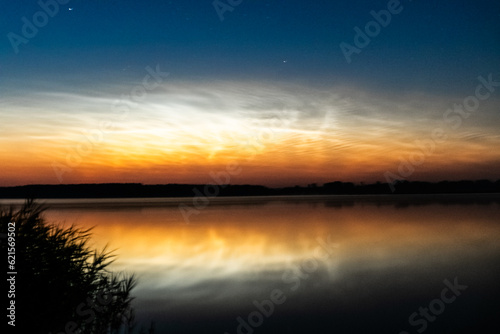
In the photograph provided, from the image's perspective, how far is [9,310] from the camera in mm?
7871

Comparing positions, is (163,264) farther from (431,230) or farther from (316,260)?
(431,230)

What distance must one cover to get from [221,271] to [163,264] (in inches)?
179

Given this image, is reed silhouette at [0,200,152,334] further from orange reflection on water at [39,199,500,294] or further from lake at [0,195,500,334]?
orange reflection on water at [39,199,500,294]

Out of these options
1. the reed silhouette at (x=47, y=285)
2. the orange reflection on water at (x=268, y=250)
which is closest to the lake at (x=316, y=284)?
the orange reflection on water at (x=268, y=250)

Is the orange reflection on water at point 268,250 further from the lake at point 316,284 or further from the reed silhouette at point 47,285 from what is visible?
the reed silhouette at point 47,285

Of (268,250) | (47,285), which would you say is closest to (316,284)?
A: (268,250)

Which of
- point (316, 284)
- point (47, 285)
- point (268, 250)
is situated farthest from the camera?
point (268, 250)

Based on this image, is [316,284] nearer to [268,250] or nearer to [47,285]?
[268,250]

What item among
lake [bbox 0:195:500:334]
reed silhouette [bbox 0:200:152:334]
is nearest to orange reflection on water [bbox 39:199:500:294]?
lake [bbox 0:195:500:334]

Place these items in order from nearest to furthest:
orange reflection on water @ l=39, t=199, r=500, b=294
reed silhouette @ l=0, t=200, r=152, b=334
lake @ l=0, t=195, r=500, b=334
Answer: reed silhouette @ l=0, t=200, r=152, b=334, lake @ l=0, t=195, r=500, b=334, orange reflection on water @ l=39, t=199, r=500, b=294

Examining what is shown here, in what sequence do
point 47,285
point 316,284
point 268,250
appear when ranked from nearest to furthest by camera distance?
point 47,285
point 316,284
point 268,250

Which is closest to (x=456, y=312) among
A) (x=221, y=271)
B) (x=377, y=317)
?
(x=377, y=317)

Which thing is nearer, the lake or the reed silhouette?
the reed silhouette

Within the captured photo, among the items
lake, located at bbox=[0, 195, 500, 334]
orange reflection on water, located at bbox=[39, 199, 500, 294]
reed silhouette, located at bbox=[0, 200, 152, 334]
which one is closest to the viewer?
reed silhouette, located at bbox=[0, 200, 152, 334]
